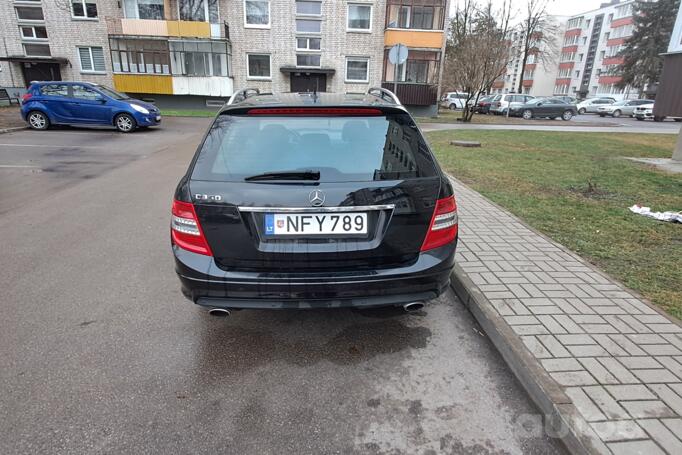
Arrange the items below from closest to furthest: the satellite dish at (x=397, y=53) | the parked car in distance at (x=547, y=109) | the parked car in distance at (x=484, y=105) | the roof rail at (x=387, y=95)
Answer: the roof rail at (x=387, y=95)
the satellite dish at (x=397, y=53)
the parked car in distance at (x=547, y=109)
the parked car in distance at (x=484, y=105)

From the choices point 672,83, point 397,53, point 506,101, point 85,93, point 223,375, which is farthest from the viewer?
point 506,101

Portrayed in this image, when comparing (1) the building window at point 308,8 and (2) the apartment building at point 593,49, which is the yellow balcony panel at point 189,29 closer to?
(1) the building window at point 308,8

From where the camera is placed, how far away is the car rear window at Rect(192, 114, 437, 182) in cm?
264

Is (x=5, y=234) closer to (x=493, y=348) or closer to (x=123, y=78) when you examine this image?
(x=493, y=348)

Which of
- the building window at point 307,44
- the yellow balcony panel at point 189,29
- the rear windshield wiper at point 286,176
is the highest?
the yellow balcony panel at point 189,29

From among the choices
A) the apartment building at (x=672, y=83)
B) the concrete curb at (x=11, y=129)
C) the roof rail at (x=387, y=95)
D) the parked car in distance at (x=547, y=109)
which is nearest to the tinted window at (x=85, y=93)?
the concrete curb at (x=11, y=129)

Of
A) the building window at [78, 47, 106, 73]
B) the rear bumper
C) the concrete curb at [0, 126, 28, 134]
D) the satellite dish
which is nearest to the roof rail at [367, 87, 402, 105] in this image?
the rear bumper

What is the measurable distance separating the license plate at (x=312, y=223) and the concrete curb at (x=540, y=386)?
4.46 feet

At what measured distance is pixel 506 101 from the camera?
106ft

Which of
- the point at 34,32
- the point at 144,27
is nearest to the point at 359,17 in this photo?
the point at 144,27

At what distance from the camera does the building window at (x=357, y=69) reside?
28219 mm

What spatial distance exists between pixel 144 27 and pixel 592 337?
3050 centimetres

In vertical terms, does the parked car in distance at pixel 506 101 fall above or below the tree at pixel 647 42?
below

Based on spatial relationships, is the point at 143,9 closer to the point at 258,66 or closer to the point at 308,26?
the point at 258,66
